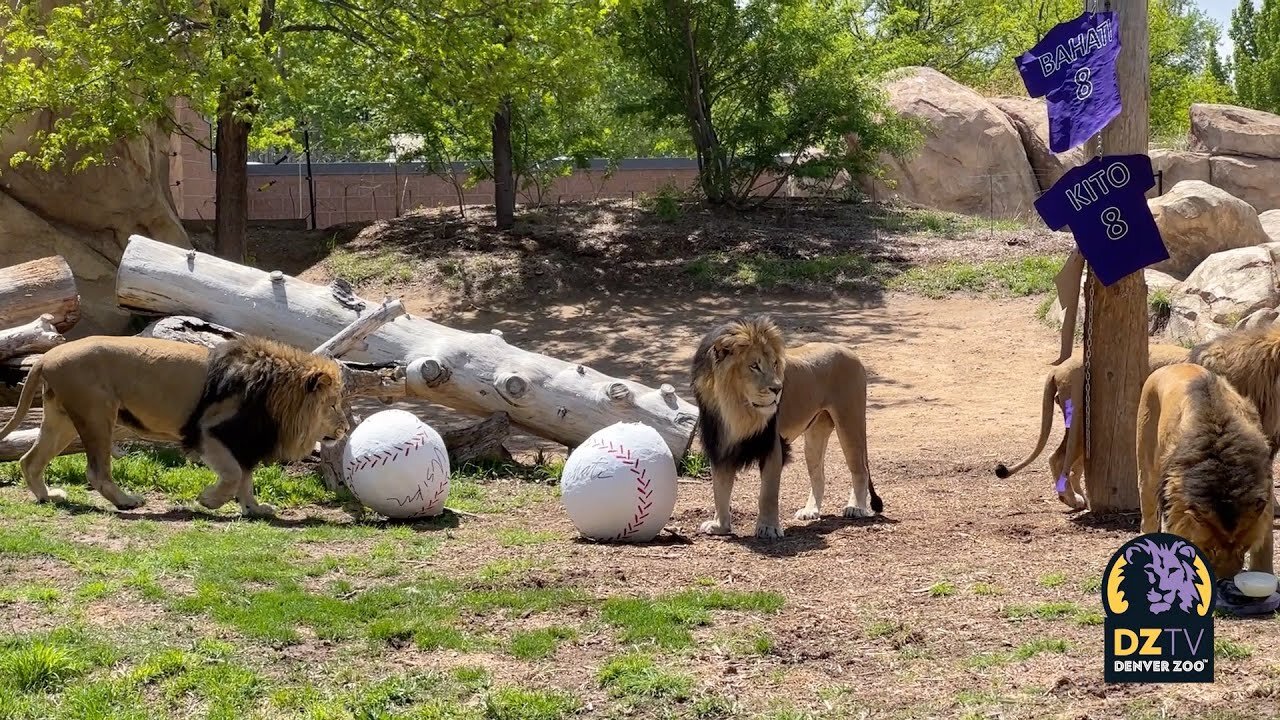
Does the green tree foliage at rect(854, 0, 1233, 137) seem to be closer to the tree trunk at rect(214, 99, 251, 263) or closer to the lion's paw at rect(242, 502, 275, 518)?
the tree trunk at rect(214, 99, 251, 263)

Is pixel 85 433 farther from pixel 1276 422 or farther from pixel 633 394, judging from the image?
pixel 1276 422

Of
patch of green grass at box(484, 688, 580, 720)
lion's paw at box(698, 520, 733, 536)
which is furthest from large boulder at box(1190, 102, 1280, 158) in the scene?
patch of green grass at box(484, 688, 580, 720)

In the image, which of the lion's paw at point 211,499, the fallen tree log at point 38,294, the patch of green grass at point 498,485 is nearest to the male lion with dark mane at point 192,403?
the lion's paw at point 211,499

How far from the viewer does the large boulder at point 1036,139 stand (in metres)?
28.1

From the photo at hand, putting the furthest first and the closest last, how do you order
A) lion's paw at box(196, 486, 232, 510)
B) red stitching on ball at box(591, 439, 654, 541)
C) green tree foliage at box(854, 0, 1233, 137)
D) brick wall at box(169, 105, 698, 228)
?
green tree foliage at box(854, 0, 1233, 137) < brick wall at box(169, 105, 698, 228) < lion's paw at box(196, 486, 232, 510) < red stitching on ball at box(591, 439, 654, 541)

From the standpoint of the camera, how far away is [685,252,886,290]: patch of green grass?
21.0 metres

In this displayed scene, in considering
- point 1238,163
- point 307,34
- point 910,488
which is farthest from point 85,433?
point 1238,163

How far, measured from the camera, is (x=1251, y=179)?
2633 centimetres

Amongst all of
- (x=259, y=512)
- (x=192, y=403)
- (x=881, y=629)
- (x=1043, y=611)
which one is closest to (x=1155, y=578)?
(x=1043, y=611)

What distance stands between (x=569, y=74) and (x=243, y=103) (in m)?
4.24

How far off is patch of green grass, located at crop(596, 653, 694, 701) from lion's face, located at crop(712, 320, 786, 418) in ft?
9.41

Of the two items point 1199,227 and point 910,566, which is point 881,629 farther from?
point 1199,227

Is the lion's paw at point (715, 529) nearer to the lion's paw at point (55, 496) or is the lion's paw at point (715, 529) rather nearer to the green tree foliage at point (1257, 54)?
the lion's paw at point (55, 496)

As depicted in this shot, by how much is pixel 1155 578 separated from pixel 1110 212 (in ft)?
12.0
